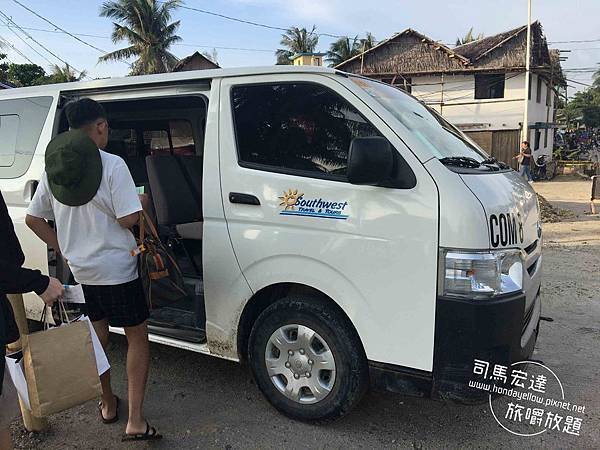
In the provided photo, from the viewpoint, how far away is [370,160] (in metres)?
2.49

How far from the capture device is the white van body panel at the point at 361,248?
256 centimetres

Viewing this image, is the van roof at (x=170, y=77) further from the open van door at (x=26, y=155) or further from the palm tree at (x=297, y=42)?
the palm tree at (x=297, y=42)

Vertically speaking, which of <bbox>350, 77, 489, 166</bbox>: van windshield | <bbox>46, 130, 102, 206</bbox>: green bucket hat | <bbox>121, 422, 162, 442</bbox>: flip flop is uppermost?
<bbox>350, 77, 489, 166</bbox>: van windshield

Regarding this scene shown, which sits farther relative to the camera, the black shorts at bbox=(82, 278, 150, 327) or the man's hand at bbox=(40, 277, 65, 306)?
the black shorts at bbox=(82, 278, 150, 327)

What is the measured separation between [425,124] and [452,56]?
958 inches

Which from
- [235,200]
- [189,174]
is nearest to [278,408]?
[235,200]

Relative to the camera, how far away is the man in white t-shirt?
8.39 ft

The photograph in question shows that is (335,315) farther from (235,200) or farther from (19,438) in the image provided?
(19,438)

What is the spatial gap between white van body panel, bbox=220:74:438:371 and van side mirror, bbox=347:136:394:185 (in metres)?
0.13

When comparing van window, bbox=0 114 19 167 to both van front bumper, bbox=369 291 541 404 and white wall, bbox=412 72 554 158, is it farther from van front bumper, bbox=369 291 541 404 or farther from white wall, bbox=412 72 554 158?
white wall, bbox=412 72 554 158

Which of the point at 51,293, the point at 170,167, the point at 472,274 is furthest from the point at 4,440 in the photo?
the point at 170,167

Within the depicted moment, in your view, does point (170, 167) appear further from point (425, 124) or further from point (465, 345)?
point (465, 345)

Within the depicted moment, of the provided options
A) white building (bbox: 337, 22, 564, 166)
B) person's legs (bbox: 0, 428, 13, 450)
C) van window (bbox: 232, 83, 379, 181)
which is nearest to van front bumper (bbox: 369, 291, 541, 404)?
van window (bbox: 232, 83, 379, 181)

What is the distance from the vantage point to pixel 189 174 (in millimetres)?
4621
